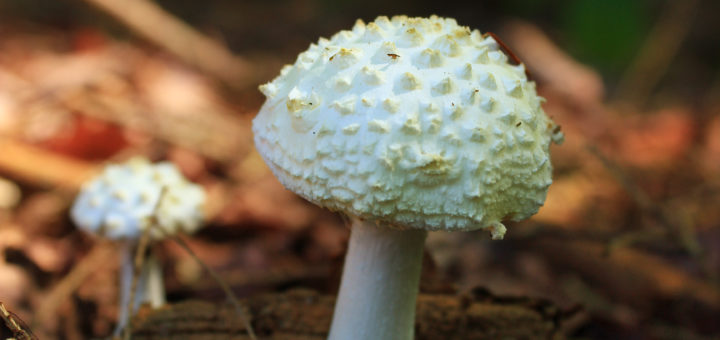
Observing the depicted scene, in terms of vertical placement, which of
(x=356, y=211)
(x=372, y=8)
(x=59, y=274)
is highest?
(x=372, y=8)

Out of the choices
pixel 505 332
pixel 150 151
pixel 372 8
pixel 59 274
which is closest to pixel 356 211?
pixel 505 332

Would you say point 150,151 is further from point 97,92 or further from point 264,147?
point 264,147

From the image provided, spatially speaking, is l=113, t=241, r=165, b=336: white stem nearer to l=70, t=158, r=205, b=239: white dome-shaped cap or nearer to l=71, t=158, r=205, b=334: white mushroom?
l=71, t=158, r=205, b=334: white mushroom

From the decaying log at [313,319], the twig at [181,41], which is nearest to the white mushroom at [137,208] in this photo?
the decaying log at [313,319]

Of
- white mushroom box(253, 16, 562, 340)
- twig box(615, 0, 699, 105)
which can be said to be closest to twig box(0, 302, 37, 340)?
white mushroom box(253, 16, 562, 340)

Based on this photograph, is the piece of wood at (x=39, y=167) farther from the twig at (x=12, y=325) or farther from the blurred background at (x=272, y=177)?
the twig at (x=12, y=325)

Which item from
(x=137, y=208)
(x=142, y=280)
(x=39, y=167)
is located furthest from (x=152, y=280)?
(x=39, y=167)

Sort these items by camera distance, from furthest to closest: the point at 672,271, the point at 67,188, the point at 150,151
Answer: the point at 150,151
the point at 67,188
the point at 672,271

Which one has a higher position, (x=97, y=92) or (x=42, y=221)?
(x=97, y=92)
